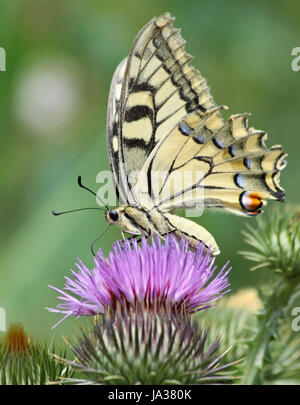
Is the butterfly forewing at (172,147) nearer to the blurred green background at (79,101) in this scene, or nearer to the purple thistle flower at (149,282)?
the purple thistle flower at (149,282)

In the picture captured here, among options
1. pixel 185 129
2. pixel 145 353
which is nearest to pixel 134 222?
pixel 185 129

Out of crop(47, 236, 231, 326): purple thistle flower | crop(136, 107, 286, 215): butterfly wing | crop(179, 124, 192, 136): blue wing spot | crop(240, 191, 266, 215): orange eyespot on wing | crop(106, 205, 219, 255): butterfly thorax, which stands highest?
crop(179, 124, 192, 136): blue wing spot

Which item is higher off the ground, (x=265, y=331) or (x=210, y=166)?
(x=210, y=166)

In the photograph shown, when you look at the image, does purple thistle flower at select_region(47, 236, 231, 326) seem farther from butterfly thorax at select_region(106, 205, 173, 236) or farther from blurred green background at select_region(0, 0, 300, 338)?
blurred green background at select_region(0, 0, 300, 338)

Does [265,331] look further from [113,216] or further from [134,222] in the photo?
[113,216]

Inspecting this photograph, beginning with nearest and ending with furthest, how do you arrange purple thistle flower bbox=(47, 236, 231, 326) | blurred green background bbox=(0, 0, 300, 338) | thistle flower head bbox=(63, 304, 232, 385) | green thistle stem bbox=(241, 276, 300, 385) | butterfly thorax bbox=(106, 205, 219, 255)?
thistle flower head bbox=(63, 304, 232, 385)
purple thistle flower bbox=(47, 236, 231, 326)
green thistle stem bbox=(241, 276, 300, 385)
butterfly thorax bbox=(106, 205, 219, 255)
blurred green background bbox=(0, 0, 300, 338)

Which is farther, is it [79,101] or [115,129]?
[79,101]

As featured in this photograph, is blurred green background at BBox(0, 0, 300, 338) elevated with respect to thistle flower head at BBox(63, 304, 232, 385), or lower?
elevated

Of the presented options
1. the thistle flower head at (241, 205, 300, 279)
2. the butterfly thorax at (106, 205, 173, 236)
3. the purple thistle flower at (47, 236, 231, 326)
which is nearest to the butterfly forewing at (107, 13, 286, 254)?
the butterfly thorax at (106, 205, 173, 236)

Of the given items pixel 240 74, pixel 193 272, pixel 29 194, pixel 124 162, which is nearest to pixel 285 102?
pixel 240 74
